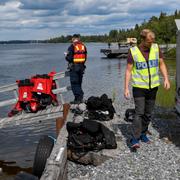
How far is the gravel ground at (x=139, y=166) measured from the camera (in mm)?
5609

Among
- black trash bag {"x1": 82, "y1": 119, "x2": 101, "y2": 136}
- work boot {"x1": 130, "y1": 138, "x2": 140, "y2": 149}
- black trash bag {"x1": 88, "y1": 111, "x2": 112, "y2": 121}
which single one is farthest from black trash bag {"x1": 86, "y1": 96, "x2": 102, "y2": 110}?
work boot {"x1": 130, "y1": 138, "x2": 140, "y2": 149}

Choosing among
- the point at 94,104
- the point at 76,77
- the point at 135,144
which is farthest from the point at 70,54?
the point at 135,144

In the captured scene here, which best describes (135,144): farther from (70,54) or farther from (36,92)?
(36,92)

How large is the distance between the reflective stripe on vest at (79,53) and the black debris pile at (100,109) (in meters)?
1.44

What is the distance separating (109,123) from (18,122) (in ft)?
9.32

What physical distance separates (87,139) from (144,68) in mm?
1512

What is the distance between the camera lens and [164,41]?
8088 cm

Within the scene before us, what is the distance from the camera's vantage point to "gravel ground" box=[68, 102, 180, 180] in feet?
18.4

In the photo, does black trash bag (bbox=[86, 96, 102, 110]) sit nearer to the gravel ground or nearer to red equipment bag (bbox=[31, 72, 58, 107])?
red equipment bag (bbox=[31, 72, 58, 107])

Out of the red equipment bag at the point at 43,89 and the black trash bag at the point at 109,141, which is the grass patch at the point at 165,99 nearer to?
the red equipment bag at the point at 43,89

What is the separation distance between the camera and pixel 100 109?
29.5ft

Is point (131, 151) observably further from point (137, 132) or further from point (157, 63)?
point (157, 63)

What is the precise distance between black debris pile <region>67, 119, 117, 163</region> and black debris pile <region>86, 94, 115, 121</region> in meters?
1.99

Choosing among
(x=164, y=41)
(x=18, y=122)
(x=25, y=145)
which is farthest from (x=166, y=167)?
(x=164, y=41)
